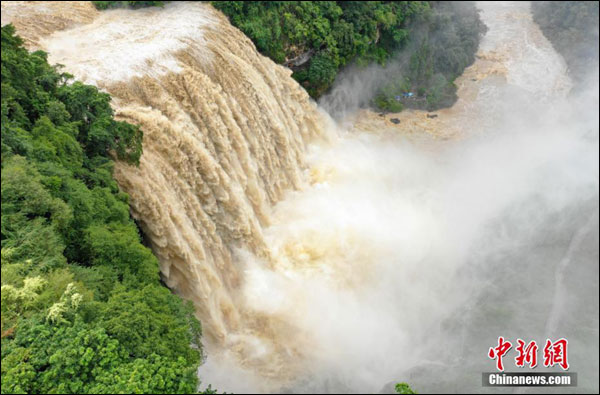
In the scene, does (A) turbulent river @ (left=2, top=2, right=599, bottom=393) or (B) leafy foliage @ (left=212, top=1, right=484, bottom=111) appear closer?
(A) turbulent river @ (left=2, top=2, right=599, bottom=393)

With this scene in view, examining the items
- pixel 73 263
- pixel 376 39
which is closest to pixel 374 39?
pixel 376 39

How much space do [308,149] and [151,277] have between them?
12.1 metres

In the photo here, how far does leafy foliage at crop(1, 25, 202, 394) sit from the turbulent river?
1.54 meters

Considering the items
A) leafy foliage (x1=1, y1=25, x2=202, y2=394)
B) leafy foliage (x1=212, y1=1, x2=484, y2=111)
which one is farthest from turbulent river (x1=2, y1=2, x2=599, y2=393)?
leafy foliage (x1=212, y1=1, x2=484, y2=111)

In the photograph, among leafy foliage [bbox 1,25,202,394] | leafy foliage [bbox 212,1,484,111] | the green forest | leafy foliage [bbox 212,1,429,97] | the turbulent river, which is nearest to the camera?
leafy foliage [bbox 1,25,202,394]

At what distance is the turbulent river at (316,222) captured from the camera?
13.6 m

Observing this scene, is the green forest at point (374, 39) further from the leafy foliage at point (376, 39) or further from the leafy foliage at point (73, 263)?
the leafy foliage at point (73, 263)

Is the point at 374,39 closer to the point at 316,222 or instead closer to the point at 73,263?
the point at 316,222

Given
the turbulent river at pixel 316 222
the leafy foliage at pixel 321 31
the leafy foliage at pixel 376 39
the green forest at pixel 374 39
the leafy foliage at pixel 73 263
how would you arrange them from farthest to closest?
the leafy foliage at pixel 376 39 → the green forest at pixel 374 39 → the leafy foliage at pixel 321 31 → the turbulent river at pixel 316 222 → the leafy foliage at pixel 73 263

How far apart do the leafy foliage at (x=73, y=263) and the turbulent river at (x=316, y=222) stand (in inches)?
60.7

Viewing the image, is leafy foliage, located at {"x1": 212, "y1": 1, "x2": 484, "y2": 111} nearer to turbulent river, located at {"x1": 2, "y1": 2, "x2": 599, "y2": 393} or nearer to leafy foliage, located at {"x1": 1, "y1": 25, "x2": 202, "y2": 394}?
turbulent river, located at {"x1": 2, "y1": 2, "x2": 599, "y2": 393}

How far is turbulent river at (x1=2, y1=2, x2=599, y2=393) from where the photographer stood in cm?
1355

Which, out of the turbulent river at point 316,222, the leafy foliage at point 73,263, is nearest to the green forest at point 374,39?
the turbulent river at point 316,222

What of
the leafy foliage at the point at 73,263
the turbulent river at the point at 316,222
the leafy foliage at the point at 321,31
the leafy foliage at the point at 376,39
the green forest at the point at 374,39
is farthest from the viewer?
the leafy foliage at the point at 376,39
